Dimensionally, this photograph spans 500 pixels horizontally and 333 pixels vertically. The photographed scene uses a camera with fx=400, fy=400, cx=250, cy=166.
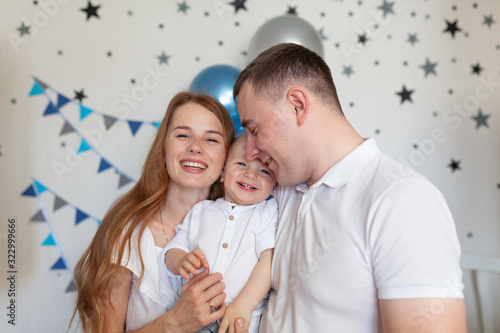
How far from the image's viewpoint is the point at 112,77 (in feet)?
8.38

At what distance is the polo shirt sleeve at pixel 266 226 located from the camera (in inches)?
51.9

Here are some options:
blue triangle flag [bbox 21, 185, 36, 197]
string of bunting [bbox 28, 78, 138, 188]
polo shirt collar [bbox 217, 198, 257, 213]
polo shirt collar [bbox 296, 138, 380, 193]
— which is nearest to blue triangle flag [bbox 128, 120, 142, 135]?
string of bunting [bbox 28, 78, 138, 188]

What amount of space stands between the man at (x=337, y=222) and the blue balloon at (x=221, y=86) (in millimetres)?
595

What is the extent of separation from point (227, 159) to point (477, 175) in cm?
191

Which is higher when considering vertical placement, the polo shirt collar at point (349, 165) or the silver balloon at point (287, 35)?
the silver balloon at point (287, 35)

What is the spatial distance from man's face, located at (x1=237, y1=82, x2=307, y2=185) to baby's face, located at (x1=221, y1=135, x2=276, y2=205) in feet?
0.46

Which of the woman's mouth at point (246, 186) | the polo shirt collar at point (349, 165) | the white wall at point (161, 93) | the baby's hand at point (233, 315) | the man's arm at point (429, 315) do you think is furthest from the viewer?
the white wall at point (161, 93)

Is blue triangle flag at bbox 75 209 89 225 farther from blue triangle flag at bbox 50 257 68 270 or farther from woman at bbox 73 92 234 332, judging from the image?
woman at bbox 73 92 234 332

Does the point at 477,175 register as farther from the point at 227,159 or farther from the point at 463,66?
the point at 227,159

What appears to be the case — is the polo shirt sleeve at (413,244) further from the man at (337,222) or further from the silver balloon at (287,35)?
the silver balloon at (287,35)

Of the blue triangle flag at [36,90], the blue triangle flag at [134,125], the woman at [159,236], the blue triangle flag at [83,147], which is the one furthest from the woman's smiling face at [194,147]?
the blue triangle flag at [36,90]

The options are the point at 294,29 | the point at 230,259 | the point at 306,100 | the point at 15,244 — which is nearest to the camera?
the point at 306,100

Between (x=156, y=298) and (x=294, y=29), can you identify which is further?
(x=294, y=29)

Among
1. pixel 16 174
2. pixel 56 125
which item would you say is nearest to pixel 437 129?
pixel 56 125
